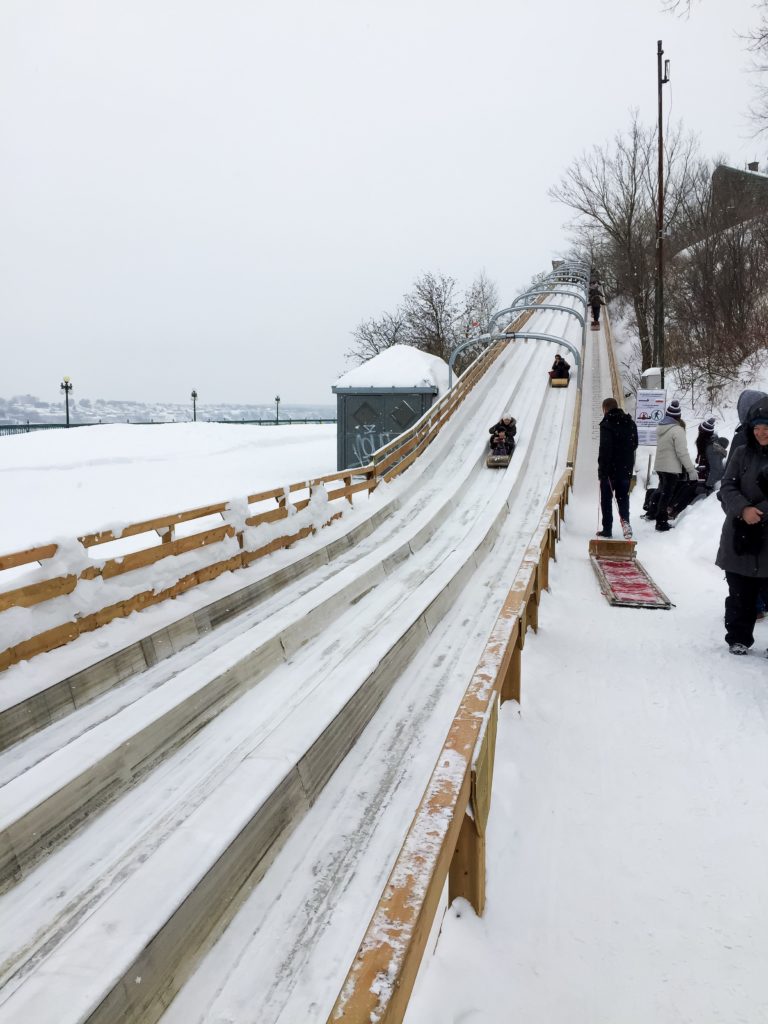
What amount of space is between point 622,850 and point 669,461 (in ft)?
26.6

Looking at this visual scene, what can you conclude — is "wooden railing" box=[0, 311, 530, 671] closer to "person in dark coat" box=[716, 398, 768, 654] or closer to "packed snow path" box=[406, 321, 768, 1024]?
"packed snow path" box=[406, 321, 768, 1024]

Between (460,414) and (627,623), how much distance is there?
1307 cm

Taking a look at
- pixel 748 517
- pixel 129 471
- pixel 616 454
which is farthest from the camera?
pixel 129 471

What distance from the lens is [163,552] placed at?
6.25 m

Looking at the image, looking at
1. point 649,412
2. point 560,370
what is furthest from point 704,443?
point 560,370

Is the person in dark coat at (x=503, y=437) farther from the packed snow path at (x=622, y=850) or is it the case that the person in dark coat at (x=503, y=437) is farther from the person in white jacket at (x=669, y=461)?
the packed snow path at (x=622, y=850)

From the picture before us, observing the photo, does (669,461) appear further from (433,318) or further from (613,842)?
(433,318)

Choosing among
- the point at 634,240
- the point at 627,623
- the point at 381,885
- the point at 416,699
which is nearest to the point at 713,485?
the point at 627,623

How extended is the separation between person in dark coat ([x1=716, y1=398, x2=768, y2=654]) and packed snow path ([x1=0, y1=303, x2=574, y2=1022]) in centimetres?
212

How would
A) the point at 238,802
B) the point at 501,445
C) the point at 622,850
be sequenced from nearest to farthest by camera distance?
1. the point at 622,850
2. the point at 238,802
3. the point at 501,445

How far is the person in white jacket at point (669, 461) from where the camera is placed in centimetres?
1026

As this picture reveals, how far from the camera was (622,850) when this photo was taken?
10.6ft

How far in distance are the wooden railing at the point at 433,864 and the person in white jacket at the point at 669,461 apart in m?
7.41

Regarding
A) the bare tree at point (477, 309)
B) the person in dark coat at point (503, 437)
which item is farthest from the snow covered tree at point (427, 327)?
the person in dark coat at point (503, 437)
